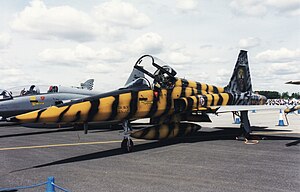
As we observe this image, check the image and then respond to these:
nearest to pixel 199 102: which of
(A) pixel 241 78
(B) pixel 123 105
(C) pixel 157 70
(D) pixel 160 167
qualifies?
(C) pixel 157 70

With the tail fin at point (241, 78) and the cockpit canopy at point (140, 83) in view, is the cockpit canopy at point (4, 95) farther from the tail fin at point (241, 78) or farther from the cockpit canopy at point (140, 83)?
the tail fin at point (241, 78)

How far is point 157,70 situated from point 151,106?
67.3 inches

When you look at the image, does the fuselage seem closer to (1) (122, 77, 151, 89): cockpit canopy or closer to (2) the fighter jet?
(1) (122, 77, 151, 89): cockpit canopy

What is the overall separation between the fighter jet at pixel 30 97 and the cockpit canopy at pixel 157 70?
8.74 m

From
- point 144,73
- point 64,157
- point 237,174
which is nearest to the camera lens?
point 237,174

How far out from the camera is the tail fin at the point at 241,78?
16453 mm

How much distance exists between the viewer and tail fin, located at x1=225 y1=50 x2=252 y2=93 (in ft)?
54.0

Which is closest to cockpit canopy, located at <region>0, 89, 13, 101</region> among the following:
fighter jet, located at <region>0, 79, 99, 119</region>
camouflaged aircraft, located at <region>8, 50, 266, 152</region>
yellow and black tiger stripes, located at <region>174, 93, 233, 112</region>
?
fighter jet, located at <region>0, 79, 99, 119</region>

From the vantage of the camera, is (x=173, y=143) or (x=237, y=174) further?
(x=173, y=143)

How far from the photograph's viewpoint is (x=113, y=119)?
908cm

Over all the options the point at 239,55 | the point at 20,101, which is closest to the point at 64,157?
the point at 20,101

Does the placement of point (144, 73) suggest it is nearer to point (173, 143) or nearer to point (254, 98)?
point (173, 143)

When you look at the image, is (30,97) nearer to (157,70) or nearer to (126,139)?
(157,70)

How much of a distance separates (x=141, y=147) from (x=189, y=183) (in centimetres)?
492
